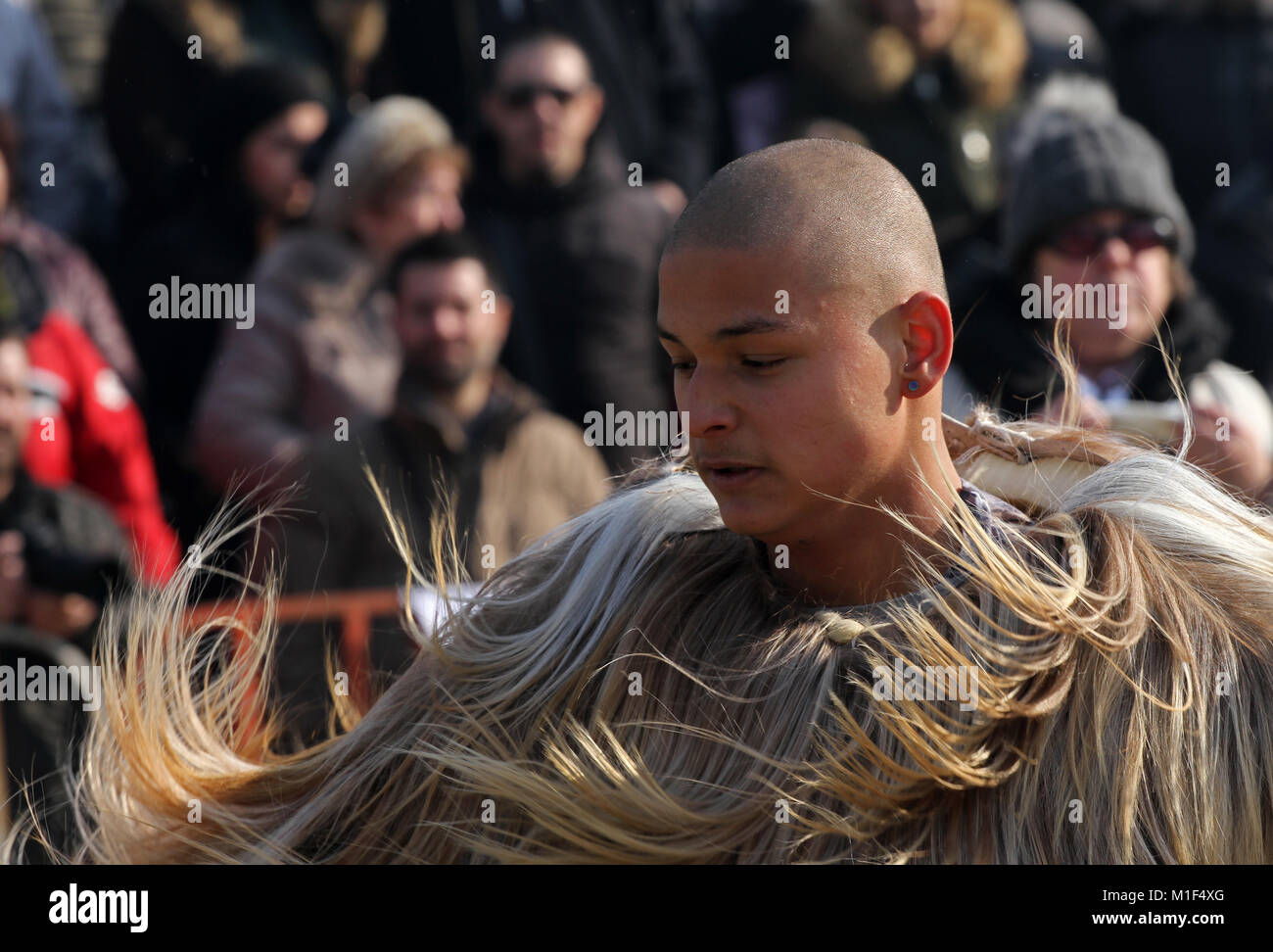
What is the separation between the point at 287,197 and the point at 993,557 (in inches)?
109

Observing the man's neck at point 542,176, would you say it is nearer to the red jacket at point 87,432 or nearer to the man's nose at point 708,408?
the red jacket at point 87,432

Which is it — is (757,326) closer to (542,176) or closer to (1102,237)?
(1102,237)

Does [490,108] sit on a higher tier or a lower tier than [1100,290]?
higher

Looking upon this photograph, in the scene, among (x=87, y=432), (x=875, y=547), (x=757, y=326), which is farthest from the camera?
(x=87, y=432)

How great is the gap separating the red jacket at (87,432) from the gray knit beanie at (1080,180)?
2133mm

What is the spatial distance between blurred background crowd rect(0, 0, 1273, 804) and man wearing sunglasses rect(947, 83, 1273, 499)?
1 centimetres

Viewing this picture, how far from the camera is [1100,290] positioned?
11.3 ft

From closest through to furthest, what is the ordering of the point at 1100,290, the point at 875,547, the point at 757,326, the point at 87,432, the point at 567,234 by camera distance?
the point at 757,326
the point at 875,547
the point at 1100,290
the point at 87,432
the point at 567,234

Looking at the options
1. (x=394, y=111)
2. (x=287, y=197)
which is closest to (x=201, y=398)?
(x=287, y=197)

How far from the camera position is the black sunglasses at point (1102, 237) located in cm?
350

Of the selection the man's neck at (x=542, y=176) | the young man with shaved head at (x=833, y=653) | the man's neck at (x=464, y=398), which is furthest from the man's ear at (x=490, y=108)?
the young man with shaved head at (x=833, y=653)

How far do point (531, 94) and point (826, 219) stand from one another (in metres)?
2.39

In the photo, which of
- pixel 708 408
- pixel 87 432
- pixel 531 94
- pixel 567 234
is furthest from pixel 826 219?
pixel 87 432

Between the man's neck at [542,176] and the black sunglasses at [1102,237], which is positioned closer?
the black sunglasses at [1102,237]
